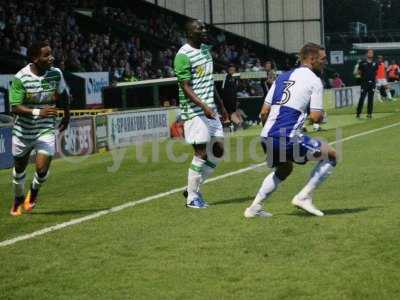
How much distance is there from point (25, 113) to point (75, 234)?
1.99 m

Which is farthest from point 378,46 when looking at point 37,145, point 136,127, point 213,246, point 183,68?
point 213,246

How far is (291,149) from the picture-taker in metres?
9.03

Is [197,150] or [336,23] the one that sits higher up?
Answer: [336,23]

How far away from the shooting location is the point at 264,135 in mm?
9195

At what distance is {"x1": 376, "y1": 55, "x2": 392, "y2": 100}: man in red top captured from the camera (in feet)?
137

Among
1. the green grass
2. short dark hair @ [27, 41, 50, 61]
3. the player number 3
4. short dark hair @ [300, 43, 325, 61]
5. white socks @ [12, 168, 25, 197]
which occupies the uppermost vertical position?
short dark hair @ [27, 41, 50, 61]

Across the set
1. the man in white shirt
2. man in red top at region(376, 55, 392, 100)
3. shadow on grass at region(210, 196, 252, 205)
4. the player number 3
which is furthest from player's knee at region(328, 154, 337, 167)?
man in red top at region(376, 55, 392, 100)

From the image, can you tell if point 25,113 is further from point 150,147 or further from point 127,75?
point 127,75

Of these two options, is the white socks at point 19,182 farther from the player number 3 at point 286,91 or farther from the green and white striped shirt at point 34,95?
the player number 3 at point 286,91

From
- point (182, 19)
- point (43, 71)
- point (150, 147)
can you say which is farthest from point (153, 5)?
point (43, 71)

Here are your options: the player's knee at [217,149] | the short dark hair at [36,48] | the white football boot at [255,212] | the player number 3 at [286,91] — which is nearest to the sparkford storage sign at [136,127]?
the player's knee at [217,149]

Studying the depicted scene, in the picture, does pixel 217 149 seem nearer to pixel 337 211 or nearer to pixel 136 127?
pixel 337 211

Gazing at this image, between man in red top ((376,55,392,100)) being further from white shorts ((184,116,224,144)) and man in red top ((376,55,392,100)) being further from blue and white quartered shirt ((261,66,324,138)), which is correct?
blue and white quartered shirt ((261,66,324,138))

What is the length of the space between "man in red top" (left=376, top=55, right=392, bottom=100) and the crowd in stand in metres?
6.89
